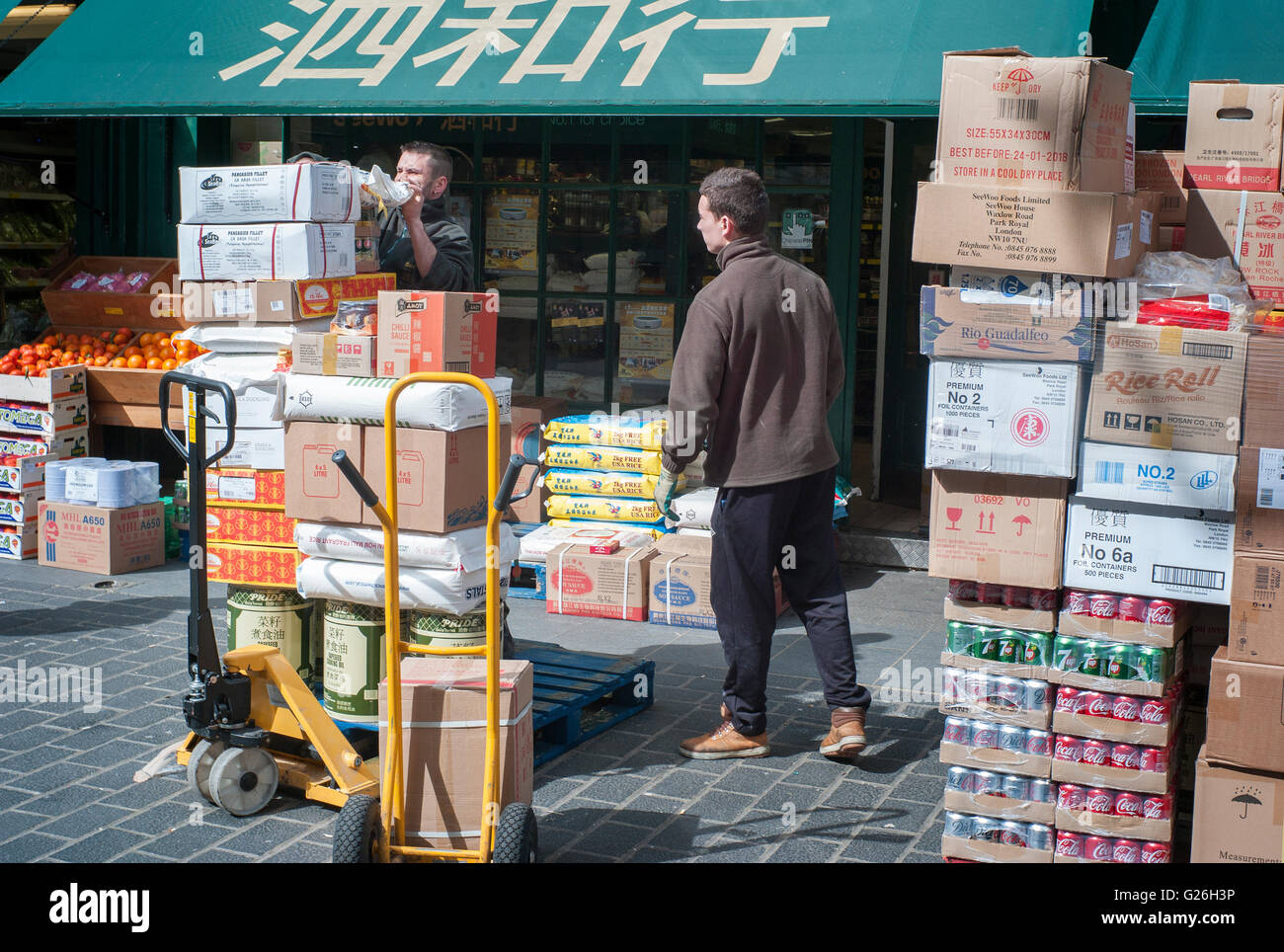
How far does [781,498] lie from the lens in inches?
215

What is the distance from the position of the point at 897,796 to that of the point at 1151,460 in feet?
5.63

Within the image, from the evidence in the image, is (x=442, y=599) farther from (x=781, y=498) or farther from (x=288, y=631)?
(x=781, y=498)

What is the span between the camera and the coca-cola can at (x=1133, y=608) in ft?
14.0

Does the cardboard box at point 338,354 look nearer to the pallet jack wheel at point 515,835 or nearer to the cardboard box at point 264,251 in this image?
the cardboard box at point 264,251

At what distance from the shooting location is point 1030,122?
14.0 ft

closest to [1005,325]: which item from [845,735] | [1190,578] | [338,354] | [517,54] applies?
[1190,578]

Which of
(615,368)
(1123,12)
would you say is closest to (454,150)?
(615,368)

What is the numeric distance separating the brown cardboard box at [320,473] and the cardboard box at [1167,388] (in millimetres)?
2629

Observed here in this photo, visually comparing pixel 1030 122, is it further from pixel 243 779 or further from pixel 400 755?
pixel 243 779

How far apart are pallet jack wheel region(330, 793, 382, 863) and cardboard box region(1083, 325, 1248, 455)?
253 centimetres

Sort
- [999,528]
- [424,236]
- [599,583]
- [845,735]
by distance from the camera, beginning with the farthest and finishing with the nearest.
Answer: [599,583], [424,236], [845,735], [999,528]

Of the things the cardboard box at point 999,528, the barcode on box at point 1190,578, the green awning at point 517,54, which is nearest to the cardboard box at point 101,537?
the green awning at point 517,54

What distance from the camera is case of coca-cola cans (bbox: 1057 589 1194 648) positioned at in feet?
13.9

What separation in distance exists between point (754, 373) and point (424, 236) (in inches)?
70.4
